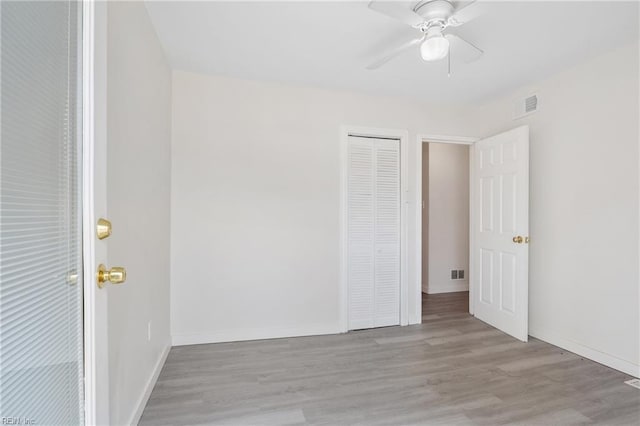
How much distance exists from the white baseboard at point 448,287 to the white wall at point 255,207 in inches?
86.3

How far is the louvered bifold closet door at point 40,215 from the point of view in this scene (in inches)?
24.0

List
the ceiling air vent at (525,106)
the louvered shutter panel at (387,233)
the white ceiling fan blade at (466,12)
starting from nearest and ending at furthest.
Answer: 1. the white ceiling fan blade at (466,12)
2. the ceiling air vent at (525,106)
3. the louvered shutter panel at (387,233)

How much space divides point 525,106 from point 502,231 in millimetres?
1291

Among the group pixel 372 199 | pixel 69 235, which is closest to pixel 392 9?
pixel 69 235

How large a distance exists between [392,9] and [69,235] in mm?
1747

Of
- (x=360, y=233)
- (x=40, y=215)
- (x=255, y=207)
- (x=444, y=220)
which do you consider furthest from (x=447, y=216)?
(x=40, y=215)

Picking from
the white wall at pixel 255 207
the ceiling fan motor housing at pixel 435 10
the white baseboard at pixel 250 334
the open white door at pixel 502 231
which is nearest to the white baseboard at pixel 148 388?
the white baseboard at pixel 250 334

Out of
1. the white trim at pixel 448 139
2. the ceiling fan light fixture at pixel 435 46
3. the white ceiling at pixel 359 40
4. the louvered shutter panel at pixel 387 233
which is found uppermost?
the white ceiling at pixel 359 40

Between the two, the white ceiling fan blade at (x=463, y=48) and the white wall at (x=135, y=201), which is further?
the white ceiling fan blade at (x=463, y=48)

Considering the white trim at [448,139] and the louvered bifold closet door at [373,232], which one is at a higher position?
the white trim at [448,139]

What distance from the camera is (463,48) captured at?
6.63 feet

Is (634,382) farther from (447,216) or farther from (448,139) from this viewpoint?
(447,216)

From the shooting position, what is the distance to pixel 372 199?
341 centimetres

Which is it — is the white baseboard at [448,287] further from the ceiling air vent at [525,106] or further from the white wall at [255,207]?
the ceiling air vent at [525,106]
